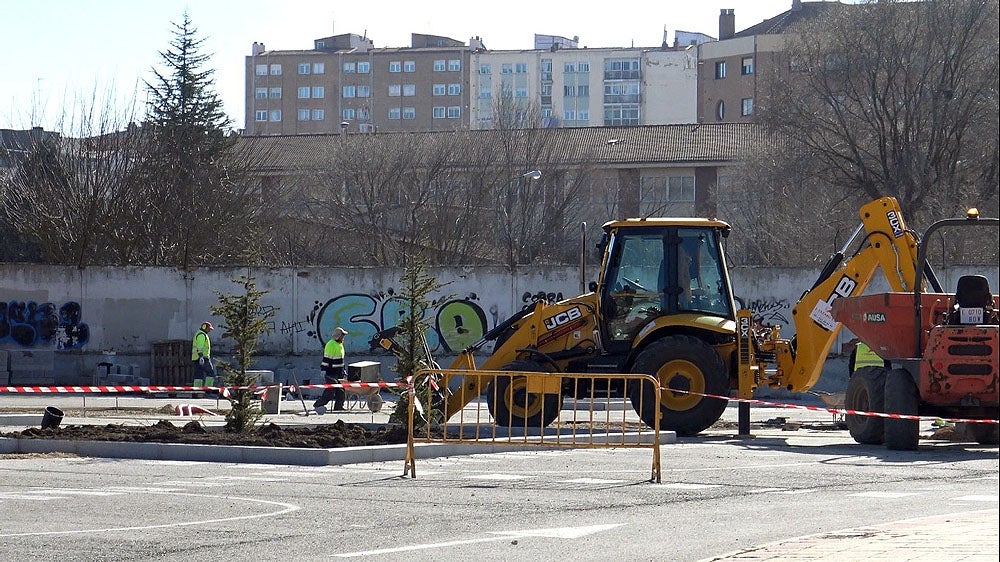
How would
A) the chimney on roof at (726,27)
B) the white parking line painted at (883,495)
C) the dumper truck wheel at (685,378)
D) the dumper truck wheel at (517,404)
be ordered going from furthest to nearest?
the chimney on roof at (726,27) → the dumper truck wheel at (685,378) → the dumper truck wheel at (517,404) → the white parking line painted at (883,495)

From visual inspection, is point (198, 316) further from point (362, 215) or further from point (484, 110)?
point (484, 110)

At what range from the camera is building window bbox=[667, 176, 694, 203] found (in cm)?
7531

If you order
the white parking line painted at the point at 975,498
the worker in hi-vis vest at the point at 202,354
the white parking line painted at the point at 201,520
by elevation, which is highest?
the worker in hi-vis vest at the point at 202,354

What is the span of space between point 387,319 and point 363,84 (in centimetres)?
11067

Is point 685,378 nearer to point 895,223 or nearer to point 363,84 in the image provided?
point 895,223

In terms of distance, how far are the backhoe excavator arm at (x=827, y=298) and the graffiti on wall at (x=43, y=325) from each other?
65.1ft

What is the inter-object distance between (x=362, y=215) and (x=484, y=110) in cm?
8684

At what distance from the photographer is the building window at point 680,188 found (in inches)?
2965

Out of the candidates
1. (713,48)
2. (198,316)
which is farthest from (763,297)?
(713,48)

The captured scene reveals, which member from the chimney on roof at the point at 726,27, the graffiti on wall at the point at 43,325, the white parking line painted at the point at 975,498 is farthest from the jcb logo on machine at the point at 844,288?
the chimney on roof at the point at 726,27

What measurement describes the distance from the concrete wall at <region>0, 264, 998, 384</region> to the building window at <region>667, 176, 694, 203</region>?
4254cm

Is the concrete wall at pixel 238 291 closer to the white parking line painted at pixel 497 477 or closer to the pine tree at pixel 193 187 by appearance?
the pine tree at pixel 193 187

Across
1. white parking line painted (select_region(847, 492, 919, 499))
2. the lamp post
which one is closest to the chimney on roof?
the lamp post

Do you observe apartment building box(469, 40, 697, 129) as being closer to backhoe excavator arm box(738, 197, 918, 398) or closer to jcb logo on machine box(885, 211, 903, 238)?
backhoe excavator arm box(738, 197, 918, 398)
